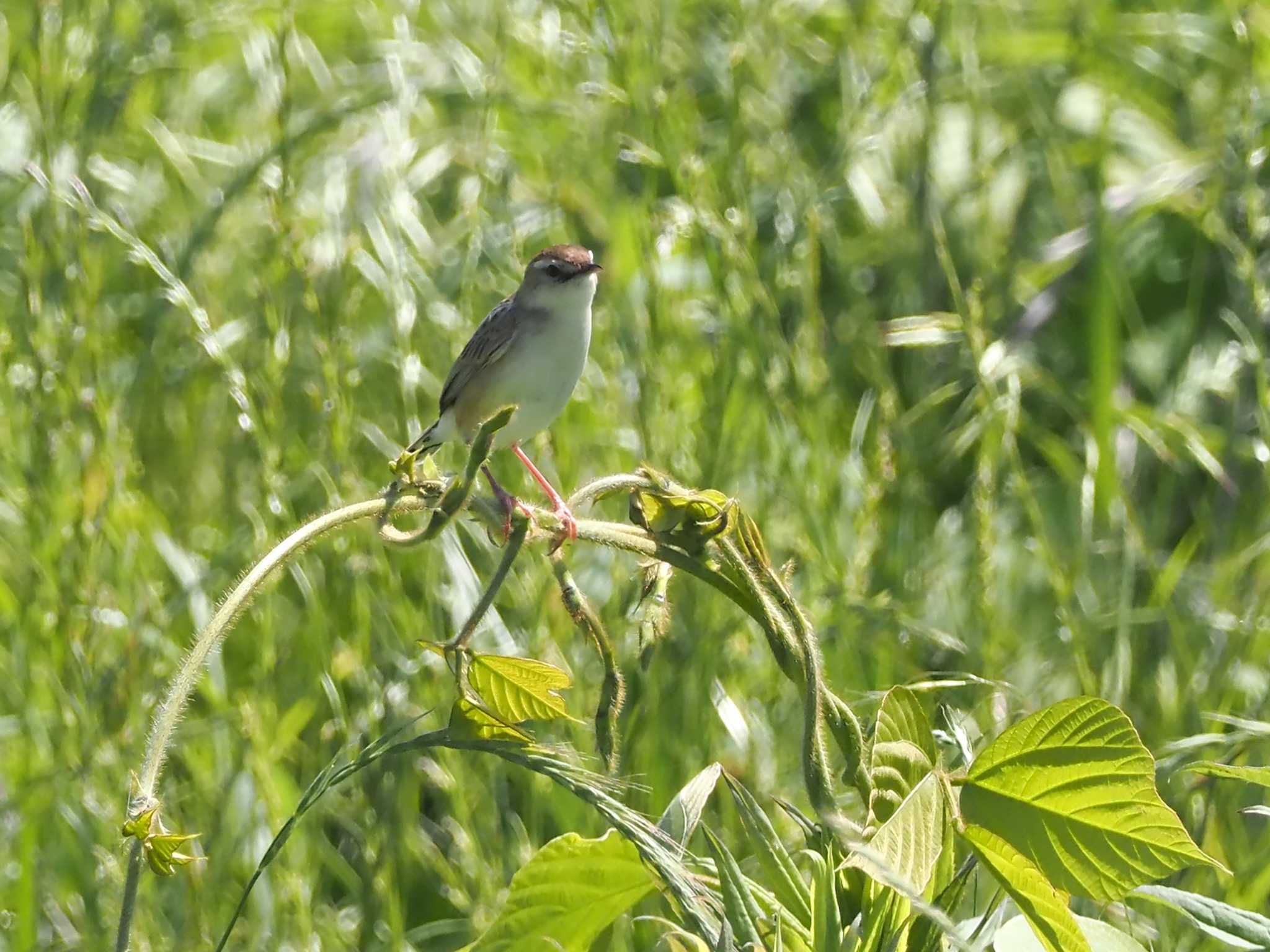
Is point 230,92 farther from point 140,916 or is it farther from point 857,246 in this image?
point 140,916

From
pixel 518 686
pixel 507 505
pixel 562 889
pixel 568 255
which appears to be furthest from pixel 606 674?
pixel 568 255

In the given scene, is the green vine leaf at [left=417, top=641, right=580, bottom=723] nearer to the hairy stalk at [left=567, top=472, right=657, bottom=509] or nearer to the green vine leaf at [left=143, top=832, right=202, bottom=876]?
the hairy stalk at [left=567, top=472, right=657, bottom=509]

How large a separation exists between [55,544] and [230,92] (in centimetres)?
272

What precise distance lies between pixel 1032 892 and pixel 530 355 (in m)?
1.79

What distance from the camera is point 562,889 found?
1.17m

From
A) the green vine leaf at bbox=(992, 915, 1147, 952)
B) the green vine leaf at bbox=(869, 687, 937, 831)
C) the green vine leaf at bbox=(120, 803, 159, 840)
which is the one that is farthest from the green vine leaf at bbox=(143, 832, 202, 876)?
the green vine leaf at bbox=(992, 915, 1147, 952)

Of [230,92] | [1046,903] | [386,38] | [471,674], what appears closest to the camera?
[1046,903]

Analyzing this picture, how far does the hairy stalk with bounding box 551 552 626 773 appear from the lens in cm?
108

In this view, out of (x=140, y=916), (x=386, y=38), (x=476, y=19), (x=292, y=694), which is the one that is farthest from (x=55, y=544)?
(x=386, y=38)

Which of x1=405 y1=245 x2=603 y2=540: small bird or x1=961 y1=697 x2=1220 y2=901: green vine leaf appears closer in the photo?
x1=961 y1=697 x2=1220 y2=901: green vine leaf

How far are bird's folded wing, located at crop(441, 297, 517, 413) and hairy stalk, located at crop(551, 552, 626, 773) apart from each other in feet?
5.74

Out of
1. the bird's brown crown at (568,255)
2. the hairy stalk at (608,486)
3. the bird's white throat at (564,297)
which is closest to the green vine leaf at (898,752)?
the hairy stalk at (608,486)

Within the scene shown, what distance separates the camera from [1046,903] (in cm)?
105

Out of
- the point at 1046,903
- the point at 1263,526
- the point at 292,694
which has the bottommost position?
the point at 292,694
